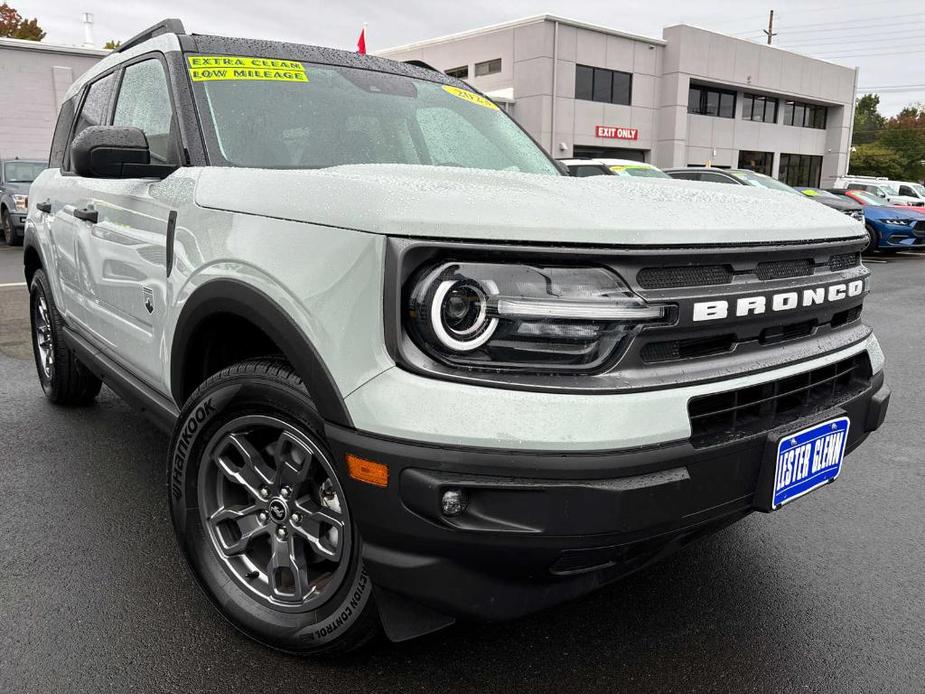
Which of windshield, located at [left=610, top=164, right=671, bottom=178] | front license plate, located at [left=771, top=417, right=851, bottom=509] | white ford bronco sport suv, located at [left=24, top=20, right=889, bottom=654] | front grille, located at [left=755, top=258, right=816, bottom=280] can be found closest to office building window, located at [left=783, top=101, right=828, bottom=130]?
windshield, located at [left=610, top=164, right=671, bottom=178]

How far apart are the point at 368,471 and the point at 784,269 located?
3.98 feet

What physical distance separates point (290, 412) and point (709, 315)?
1043 mm

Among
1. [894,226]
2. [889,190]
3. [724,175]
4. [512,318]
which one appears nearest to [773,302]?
[512,318]

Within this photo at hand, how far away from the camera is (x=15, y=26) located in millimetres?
41375

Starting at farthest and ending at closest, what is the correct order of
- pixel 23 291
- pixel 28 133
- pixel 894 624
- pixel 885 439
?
pixel 28 133
pixel 23 291
pixel 885 439
pixel 894 624

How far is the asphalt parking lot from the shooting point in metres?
2.07

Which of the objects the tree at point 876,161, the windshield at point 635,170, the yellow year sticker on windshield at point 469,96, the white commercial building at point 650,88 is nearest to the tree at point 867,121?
the tree at point 876,161

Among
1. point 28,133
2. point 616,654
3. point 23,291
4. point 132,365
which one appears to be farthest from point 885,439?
point 28,133

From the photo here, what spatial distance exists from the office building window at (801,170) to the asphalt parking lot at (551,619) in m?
46.5

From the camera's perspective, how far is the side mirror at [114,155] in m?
2.40

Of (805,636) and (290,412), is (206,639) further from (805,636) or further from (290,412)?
(805,636)

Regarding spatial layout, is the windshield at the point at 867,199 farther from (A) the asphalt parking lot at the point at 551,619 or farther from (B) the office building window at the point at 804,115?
(B) the office building window at the point at 804,115

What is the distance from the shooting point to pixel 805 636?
228 centimetres

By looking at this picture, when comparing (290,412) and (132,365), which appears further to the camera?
(132,365)
